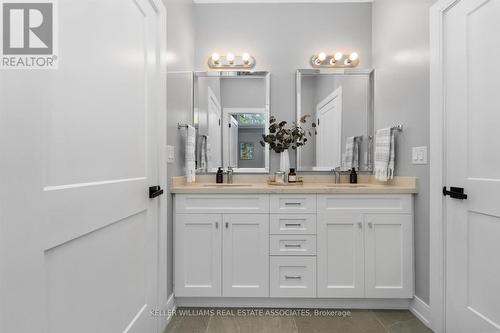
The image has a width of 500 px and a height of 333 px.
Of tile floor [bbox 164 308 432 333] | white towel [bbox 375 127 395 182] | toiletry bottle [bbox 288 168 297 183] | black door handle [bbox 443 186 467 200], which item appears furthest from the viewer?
toiletry bottle [bbox 288 168 297 183]

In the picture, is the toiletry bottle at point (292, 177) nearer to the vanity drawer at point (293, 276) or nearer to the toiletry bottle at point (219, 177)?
the toiletry bottle at point (219, 177)

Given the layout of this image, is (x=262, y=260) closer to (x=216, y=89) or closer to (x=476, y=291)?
(x=476, y=291)

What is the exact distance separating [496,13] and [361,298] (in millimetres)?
1866

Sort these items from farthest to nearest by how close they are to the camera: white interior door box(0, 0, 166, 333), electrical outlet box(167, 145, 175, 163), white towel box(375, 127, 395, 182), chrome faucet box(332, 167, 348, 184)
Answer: chrome faucet box(332, 167, 348, 184) < white towel box(375, 127, 395, 182) < electrical outlet box(167, 145, 175, 163) < white interior door box(0, 0, 166, 333)

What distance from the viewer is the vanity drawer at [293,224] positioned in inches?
77.2

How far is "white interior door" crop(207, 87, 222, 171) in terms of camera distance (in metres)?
2.61

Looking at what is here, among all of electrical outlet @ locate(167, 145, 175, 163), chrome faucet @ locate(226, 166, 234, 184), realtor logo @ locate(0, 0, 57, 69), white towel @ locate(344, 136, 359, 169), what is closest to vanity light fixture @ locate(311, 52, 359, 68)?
white towel @ locate(344, 136, 359, 169)

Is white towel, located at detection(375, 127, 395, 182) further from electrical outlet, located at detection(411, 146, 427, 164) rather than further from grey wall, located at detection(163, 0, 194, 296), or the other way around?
grey wall, located at detection(163, 0, 194, 296)

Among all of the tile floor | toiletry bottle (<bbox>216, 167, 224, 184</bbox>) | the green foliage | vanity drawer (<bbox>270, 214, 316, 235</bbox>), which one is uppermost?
the green foliage

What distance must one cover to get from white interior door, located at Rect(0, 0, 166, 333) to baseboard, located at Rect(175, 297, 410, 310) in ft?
1.81

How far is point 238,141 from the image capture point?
260cm

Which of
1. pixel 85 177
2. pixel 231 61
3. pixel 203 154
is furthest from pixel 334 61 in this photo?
pixel 85 177

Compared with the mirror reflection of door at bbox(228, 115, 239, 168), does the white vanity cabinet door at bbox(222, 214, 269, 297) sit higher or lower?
lower

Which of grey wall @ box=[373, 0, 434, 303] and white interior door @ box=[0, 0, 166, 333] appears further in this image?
grey wall @ box=[373, 0, 434, 303]
